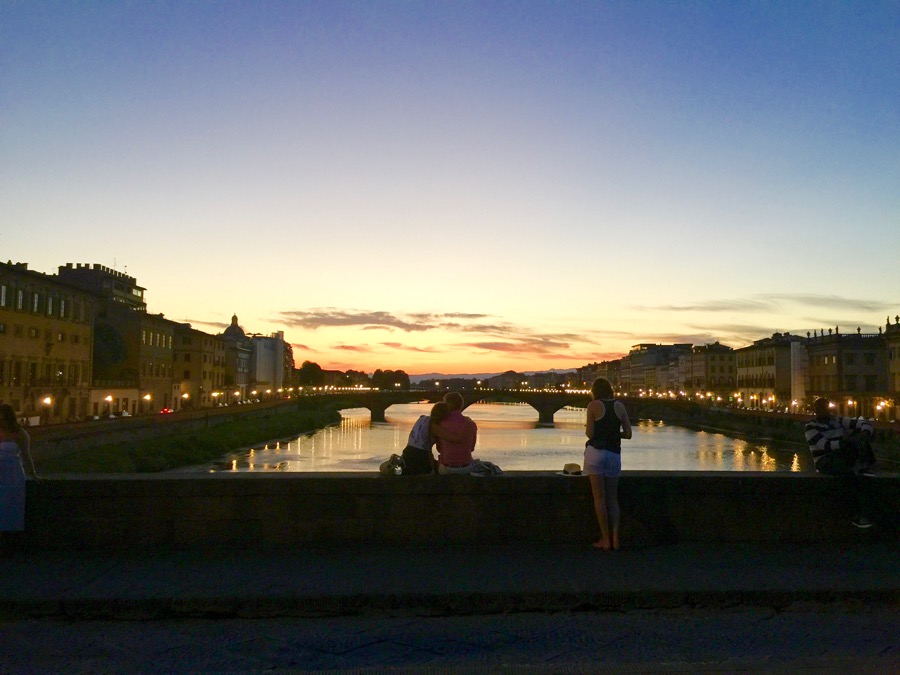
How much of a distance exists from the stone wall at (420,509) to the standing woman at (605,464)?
1.48 ft

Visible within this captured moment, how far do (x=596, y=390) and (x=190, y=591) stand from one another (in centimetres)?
442

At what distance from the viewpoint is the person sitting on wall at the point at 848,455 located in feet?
29.1

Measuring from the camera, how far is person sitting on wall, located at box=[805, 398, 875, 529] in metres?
8.87

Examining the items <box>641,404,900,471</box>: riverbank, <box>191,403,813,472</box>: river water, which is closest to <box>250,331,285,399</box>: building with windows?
<box>191,403,813,472</box>: river water

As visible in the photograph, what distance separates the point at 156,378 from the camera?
87812mm

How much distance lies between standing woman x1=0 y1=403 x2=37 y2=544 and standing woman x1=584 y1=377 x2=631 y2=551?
5302 mm

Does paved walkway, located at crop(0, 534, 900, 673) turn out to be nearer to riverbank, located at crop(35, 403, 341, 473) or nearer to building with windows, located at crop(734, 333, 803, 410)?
riverbank, located at crop(35, 403, 341, 473)

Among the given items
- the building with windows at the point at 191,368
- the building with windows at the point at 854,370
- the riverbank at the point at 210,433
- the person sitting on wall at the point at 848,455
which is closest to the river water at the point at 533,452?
the riverbank at the point at 210,433

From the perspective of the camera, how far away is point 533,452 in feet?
224

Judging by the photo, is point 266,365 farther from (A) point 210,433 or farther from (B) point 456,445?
(B) point 456,445

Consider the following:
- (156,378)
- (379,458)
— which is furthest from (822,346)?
(156,378)

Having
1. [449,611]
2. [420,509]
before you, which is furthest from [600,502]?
[449,611]

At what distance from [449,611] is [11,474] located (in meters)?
4.36

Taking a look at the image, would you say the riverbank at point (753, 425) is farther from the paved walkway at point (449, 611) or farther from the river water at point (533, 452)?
the paved walkway at point (449, 611)
